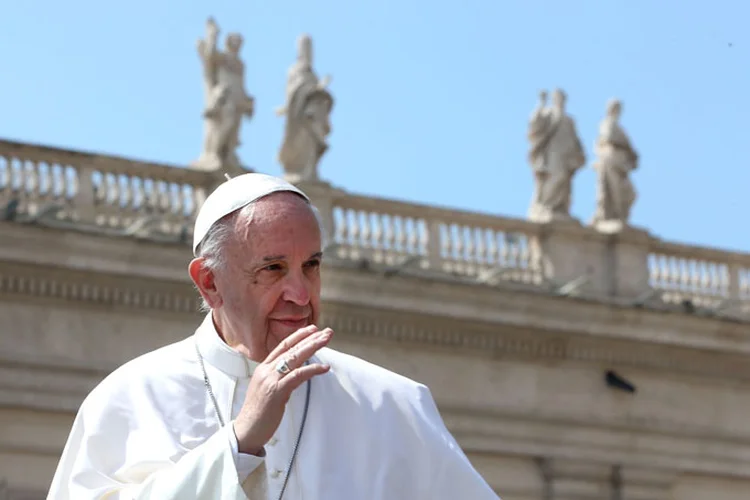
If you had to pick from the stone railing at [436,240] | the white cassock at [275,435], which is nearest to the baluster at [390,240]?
the stone railing at [436,240]

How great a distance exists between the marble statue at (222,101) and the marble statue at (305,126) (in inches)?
15.7

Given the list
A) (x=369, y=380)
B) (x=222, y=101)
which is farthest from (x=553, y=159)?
(x=369, y=380)

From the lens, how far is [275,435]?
393 cm

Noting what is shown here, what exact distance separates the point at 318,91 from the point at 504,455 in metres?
3.64

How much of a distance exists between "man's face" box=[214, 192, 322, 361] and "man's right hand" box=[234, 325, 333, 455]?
0.16 metres

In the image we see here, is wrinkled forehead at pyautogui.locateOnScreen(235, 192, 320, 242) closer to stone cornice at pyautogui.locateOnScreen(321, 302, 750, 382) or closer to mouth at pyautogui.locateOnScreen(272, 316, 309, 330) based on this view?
mouth at pyautogui.locateOnScreen(272, 316, 309, 330)

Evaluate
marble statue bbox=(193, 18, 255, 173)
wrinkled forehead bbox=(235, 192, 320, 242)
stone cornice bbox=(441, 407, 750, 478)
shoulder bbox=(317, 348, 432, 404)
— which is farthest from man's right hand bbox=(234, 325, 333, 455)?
stone cornice bbox=(441, 407, 750, 478)

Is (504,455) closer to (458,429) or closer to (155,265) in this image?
(458,429)

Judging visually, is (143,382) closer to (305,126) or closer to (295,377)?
(295,377)

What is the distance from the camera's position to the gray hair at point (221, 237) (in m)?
3.85

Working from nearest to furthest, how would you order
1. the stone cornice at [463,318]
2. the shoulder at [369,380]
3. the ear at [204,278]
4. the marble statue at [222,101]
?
1. the ear at [204,278]
2. the shoulder at [369,380]
3. the stone cornice at [463,318]
4. the marble statue at [222,101]

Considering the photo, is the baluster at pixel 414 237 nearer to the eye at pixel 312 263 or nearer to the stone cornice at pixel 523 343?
the stone cornice at pixel 523 343

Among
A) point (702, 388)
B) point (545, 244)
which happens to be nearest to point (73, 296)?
point (545, 244)

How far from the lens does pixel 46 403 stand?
1630 centimetres
